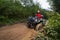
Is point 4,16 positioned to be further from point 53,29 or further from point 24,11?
point 53,29

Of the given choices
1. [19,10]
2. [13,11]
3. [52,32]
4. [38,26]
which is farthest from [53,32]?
[19,10]

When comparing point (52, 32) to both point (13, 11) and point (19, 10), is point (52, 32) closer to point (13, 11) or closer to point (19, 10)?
point (13, 11)

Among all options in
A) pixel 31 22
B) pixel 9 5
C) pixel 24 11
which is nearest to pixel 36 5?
pixel 24 11

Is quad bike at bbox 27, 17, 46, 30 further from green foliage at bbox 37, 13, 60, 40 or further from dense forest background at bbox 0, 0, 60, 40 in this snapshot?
green foliage at bbox 37, 13, 60, 40

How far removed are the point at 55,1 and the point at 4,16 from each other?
15.1 ft

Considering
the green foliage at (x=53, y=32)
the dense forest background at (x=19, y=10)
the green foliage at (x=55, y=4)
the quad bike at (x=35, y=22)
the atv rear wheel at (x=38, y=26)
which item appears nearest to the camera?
the green foliage at (x=53, y=32)

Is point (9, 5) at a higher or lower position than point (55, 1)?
lower

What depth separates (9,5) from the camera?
54.5 feet

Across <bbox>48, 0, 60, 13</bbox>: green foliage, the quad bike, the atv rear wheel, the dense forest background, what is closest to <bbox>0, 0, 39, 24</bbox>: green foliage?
the dense forest background

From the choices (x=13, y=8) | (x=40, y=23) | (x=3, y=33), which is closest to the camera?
(x=3, y=33)

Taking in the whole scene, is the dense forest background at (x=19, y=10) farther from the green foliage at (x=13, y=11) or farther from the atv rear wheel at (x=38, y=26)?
the atv rear wheel at (x=38, y=26)

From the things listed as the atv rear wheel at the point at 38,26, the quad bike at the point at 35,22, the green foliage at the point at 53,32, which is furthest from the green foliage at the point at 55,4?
the green foliage at the point at 53,32

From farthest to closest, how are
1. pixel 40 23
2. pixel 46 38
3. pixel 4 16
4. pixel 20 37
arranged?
pixel 4 16 → pixel 40 23 → pixel 20 37 → pixel 46 38

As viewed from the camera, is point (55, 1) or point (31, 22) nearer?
point (55, 1)
